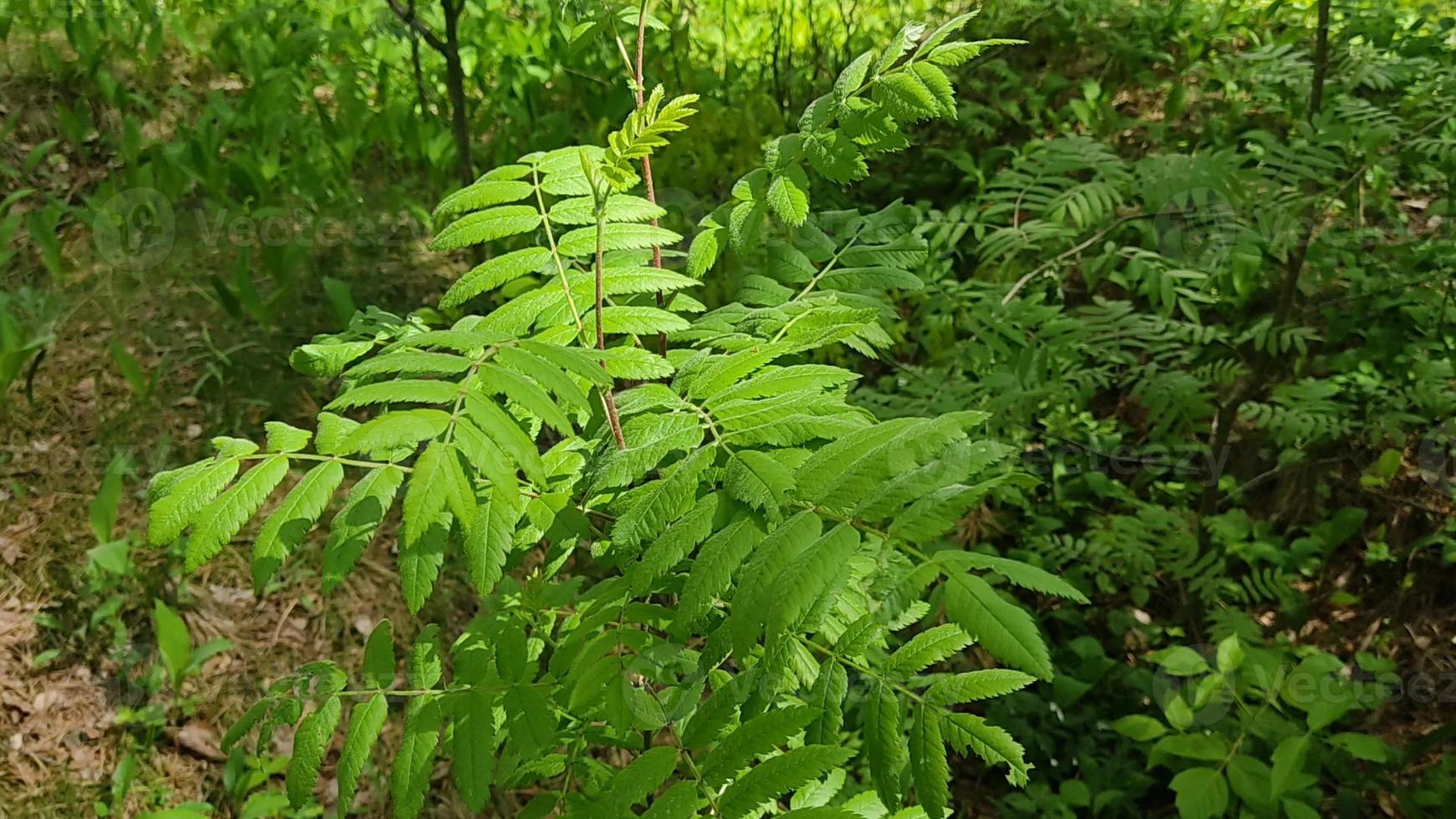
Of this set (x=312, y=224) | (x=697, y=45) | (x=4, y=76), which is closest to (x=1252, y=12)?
(x=697, y=45)

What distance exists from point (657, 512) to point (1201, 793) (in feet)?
6.59

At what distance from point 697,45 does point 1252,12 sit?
241 cm

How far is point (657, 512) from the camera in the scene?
3.28 feet

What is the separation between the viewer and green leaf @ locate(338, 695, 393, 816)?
118cm

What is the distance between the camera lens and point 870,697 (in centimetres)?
101

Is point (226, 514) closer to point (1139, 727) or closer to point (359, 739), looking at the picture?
point (359, 739)

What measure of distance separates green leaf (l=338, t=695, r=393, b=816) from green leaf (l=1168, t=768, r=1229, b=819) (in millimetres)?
1906

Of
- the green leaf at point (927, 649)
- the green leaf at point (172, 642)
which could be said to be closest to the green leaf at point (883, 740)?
the green leaf at point (927, 649)

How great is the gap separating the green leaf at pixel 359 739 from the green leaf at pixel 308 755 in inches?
1.0

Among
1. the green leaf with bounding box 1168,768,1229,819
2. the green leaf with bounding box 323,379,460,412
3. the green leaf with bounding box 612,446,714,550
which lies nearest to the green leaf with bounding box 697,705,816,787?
the green leaf with bounding box 612,446,714,550

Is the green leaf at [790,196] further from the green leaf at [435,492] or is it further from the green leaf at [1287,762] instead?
the green leaf at [1287,762]

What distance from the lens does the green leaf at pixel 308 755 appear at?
3.83 ft

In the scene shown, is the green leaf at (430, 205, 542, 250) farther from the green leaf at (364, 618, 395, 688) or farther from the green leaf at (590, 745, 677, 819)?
the green leaf at (590, 745, 677, 819)

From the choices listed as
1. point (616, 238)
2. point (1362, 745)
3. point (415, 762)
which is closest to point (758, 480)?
point (616, 238)
